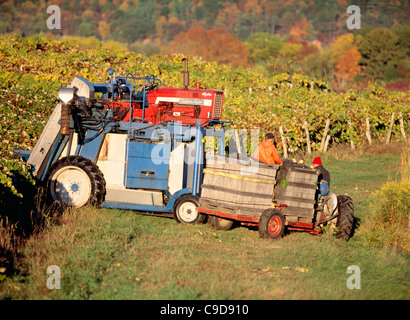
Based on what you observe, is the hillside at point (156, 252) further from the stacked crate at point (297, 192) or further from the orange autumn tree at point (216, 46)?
the orange autumn tree at point (216, 46)

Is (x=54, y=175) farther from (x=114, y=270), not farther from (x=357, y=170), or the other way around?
(x=357, y=170)

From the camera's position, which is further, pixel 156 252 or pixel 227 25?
pixel 227 25

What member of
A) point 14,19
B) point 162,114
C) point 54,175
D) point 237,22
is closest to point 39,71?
point 162,114

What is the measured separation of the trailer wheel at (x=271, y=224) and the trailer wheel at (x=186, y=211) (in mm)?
1464

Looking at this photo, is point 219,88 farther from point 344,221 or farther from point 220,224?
point 344,221

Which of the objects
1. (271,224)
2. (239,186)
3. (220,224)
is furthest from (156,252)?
(271,224)

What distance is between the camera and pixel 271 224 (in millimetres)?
10922

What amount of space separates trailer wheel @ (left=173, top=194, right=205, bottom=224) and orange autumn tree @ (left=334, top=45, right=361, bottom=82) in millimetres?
65479

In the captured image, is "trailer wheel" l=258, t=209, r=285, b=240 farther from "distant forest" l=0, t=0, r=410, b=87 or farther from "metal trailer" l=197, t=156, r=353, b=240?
"distant forest" l=0, t=0, r=410, b=87

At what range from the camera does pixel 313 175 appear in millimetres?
11320

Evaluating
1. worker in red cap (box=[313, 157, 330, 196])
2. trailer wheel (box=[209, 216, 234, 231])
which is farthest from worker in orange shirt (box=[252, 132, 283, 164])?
trailer wheel (box=[209, 216, 234, 231])

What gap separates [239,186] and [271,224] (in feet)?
3.22

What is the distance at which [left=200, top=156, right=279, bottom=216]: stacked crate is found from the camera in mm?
10742

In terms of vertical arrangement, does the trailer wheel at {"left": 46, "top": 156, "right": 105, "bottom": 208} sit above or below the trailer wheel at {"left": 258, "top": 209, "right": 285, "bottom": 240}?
above
